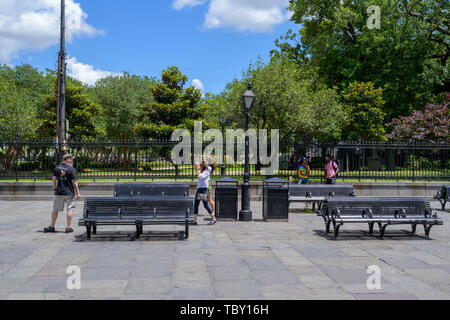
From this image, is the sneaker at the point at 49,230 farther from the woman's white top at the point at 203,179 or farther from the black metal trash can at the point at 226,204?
the black metal trash can at the point at 226,204

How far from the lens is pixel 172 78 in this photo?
2756 cm

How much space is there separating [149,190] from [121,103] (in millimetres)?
24406

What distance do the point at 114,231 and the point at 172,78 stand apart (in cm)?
1983

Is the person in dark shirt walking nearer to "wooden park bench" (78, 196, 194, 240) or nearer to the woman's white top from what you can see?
"wooden park bench" (78, 196, 194, 240)

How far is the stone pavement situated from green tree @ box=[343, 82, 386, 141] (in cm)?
2071

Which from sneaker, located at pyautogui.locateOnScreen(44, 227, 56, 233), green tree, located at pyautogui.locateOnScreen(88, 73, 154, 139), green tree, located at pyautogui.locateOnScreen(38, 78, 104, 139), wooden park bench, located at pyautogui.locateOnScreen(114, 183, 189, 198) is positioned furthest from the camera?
green tree, located at pyautogui.locateOnScreen(88, 73, 154, 139)

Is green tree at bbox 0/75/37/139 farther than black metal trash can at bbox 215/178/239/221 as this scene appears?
Yes

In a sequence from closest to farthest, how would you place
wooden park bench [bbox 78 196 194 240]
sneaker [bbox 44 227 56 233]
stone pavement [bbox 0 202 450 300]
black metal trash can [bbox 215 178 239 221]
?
1. stone pavement [bbox 0 202 450 300]
2. wooden park bench [bbox 78 196 194 240]
3. sneaker [bbox 44 227 56 233]
4. black metal trash can [bbox 215 178 239 221]

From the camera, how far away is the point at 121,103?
114 ft

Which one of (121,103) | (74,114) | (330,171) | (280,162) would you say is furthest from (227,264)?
(121,103)

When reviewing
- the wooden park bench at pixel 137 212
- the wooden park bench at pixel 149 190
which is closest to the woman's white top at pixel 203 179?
the wooden park bench at pixel 149 190

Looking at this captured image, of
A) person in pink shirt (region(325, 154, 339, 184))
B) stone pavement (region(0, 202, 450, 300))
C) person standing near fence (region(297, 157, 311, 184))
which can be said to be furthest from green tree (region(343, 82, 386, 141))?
stone pavement (region(0, 202, 450, 300))

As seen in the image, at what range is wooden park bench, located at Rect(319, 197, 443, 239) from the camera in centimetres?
862

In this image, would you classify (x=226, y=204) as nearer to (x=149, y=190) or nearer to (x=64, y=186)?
(x=149, y=190)
